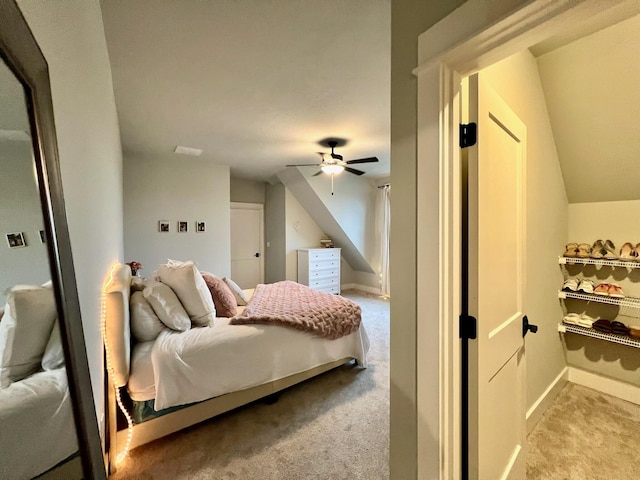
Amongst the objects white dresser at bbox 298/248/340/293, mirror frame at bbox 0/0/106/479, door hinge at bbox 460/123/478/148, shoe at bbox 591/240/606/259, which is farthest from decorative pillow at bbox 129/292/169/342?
white dresser at bbox 298/248/340/293

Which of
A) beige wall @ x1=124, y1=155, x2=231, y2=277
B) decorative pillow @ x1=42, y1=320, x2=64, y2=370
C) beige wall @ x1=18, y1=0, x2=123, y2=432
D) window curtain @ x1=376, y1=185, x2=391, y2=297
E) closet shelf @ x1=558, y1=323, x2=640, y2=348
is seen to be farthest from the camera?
window curtain @ x1=376, y1=185, x2=391, y2=297

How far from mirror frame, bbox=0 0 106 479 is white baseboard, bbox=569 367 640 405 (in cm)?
333

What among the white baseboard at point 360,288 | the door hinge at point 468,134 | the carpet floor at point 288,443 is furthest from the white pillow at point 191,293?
the white baseboard at point 360,288

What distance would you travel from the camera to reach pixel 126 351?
5.15ft

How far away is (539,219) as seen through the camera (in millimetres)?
1848

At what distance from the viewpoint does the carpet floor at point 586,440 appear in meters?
1.53

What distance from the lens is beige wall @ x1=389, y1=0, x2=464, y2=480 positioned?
0.98 m

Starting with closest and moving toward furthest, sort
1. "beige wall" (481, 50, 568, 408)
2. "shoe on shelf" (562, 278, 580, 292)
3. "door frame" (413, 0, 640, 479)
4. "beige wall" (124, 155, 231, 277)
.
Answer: "door frame" (413, 0, 640, 479)
"beige wall" (481, 50, 568, 408)
"shoe on shelf" (562, 278, 580, 292)
"beige wall" (124, 155, 231, 277)

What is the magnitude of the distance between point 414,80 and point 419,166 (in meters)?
0.33

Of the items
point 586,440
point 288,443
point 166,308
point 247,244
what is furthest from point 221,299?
point 247,244

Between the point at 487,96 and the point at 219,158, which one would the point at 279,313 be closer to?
the point at 487,96

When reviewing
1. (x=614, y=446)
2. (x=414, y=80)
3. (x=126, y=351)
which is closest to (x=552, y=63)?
(x=414, y=80)

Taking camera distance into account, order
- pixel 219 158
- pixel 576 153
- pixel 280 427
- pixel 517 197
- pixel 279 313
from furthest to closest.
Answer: pixel 219 158, pixel 279 313, pixel 576 153, pixel 280 427, pixel 517 197

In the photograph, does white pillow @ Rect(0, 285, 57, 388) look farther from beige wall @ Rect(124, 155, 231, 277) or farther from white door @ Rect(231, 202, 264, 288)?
white door @ Rect(231, 202, 264, 288)
